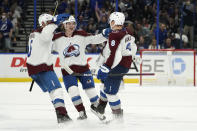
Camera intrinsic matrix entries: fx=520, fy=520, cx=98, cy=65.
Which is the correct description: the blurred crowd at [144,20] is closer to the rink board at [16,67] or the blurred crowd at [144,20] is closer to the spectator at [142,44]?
the spectator at [142,44]

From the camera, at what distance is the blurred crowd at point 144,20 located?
13.1 m

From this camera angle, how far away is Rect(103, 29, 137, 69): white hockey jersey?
5.97 m

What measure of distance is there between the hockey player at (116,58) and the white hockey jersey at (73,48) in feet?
1.07

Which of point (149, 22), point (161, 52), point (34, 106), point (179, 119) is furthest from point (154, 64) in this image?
point (179, 119)

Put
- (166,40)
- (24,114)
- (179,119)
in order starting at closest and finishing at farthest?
1. (179,119)
2. (24,114)
3. (166,40)

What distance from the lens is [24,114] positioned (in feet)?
22.8

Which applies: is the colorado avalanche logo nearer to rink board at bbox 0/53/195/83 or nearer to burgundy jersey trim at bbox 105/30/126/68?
burgundy jersey trim at bbox 105/30/126/68

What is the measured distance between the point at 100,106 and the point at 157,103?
7.09 feet

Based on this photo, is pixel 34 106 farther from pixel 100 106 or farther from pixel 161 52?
pixel 161 52

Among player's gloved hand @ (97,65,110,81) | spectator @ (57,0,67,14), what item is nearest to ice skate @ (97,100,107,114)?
player's gloved hand @ (97,65,110,81)

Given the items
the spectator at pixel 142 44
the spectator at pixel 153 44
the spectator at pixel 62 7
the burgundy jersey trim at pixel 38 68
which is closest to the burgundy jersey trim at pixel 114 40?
the burgundy jersey trim at pixel 38 68

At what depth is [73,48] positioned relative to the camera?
6.26 metres

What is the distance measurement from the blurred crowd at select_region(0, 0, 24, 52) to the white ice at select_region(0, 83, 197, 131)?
→ 116 inches

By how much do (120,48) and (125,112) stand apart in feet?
4.83
